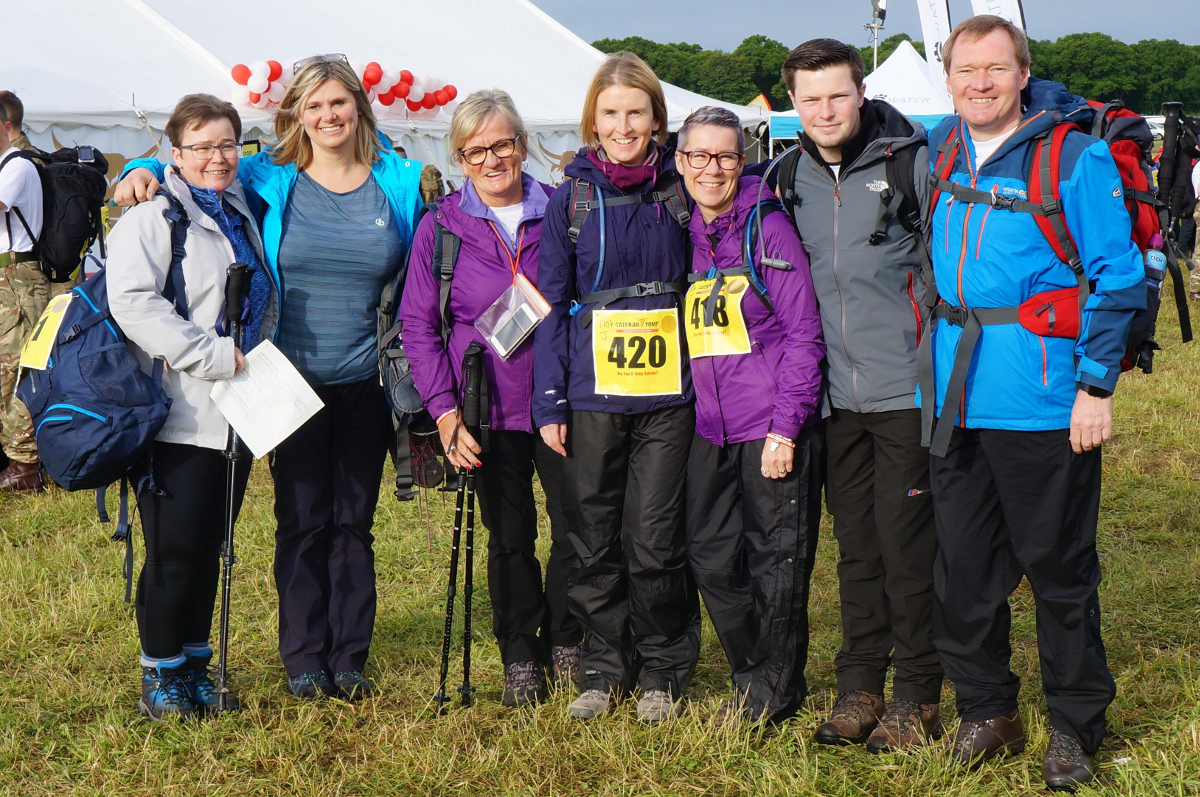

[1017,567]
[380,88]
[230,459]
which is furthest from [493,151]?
[380,88]

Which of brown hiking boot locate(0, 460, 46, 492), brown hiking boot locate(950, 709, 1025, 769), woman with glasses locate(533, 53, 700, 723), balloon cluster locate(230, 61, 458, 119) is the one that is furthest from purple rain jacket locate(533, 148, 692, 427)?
balloon cluster locate(230, 61, 458, 119)

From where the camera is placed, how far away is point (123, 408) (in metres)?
3.06

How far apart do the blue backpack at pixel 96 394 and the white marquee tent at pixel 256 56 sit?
5.77 metres

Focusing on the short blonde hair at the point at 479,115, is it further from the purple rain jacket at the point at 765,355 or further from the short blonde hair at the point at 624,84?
the purple rain jacket at the point at 765,355

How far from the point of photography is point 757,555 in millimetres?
3131

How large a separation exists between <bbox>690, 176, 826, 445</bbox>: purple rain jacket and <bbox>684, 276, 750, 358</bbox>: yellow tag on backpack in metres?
0.02

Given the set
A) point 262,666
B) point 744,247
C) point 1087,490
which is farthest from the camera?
point 262,666

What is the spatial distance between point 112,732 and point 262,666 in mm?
663

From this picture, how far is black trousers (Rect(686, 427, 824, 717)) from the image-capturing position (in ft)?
10.1

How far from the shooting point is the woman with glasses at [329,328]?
10.9ft

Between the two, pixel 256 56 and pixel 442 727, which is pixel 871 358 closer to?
pixel 442 727

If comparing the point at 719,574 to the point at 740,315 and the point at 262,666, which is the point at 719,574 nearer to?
the point at 740,315

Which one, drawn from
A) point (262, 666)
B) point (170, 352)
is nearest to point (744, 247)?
point (170, 352)

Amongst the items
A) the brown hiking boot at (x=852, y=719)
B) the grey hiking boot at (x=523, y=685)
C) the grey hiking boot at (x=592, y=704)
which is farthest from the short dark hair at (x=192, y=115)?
the brown hiking boot at (x=852, y=719)
